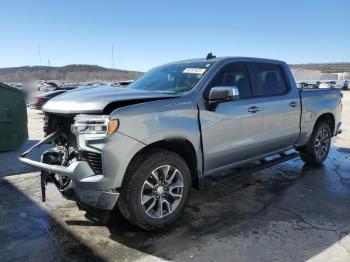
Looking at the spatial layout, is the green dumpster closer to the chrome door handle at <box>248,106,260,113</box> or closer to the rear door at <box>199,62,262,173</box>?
the rear door at <box>199,62,262,173</box>

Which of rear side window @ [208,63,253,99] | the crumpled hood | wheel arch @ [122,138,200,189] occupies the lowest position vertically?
wheel arch @ [122,138,200,189]

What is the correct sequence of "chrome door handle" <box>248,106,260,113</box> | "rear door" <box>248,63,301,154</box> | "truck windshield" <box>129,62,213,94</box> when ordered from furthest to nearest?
"rear door" <box>248,63,301,154</box>
"chrome door handle" <box>248,106,260,113</box>
"truck windshield" <box>129,62,213,94</box>

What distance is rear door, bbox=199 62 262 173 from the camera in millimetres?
4473

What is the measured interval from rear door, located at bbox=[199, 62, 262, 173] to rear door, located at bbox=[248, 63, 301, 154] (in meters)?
0.19

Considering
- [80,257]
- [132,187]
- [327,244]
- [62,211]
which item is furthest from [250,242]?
[62,211]

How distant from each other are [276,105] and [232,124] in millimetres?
1131

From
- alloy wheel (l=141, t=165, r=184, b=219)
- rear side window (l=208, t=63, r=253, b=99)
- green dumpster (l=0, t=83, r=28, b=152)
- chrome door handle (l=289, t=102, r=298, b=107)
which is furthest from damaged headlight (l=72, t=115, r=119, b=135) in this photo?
green dumpster (l=0, t=83, r=28, b=152)

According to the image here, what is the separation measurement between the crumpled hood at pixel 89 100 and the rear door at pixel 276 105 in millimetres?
1797

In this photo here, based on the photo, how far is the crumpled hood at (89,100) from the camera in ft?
12.2

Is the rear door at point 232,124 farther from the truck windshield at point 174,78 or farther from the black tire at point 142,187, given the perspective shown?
the black tire at point 142,187

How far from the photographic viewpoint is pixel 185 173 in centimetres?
424

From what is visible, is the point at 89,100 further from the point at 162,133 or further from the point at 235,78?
the point at 235,78

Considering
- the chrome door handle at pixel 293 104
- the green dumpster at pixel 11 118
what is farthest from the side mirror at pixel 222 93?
the green dumpster at pixel 11 118

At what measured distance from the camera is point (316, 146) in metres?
6.79
